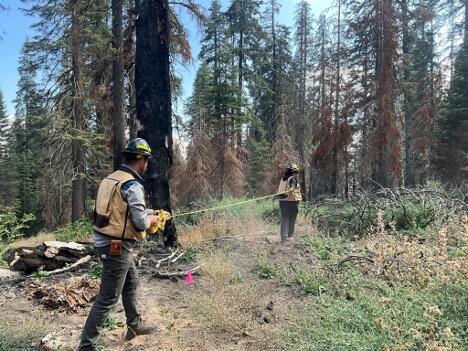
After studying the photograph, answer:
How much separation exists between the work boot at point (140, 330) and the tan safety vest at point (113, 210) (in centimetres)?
106

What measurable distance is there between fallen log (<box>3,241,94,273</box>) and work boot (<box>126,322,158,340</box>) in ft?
11.0

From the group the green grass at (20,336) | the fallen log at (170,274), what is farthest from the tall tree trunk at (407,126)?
the green grass at (20,336)

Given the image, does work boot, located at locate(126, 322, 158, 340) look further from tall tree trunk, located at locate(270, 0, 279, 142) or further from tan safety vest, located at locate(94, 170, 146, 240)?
tall tree trunk, located at locate(270, 0, 279, 142)

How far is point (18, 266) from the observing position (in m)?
7.21

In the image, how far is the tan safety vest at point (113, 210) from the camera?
3.99 meters

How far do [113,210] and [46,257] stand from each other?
12.9ft

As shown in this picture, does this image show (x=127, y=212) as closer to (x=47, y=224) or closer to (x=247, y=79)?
(x=47, y=224)

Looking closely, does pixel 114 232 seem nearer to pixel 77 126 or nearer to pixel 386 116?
pixel 386 116

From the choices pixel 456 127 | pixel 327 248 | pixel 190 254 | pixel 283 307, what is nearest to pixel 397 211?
pixel 327 248

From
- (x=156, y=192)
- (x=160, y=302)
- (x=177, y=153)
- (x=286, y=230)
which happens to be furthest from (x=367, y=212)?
(x=177, y=153)

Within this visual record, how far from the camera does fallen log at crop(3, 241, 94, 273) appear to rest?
7.17 m

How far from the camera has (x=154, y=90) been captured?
8.02 m

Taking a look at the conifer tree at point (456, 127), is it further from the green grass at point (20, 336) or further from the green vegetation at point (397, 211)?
the green grass at point (20, 336)

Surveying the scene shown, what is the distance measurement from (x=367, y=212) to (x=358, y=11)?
34.6 feet
